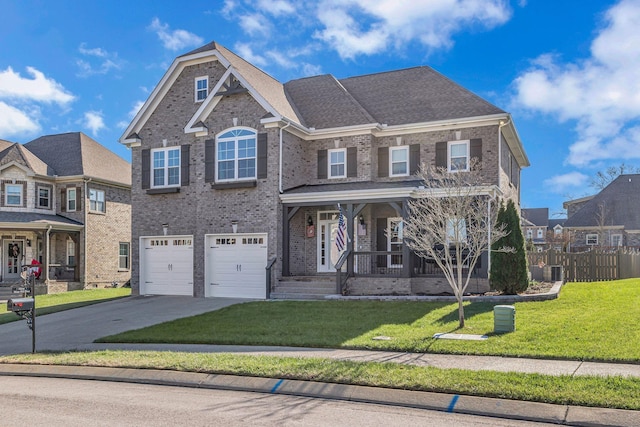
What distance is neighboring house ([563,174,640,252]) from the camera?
42906 mm

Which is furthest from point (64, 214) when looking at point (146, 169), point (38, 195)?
point (146, 169)

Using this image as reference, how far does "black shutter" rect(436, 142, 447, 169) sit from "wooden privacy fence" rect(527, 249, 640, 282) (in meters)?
6.27

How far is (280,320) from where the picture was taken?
567 inches

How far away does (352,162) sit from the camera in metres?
21.8

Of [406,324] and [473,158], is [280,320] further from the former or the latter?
[473,158]

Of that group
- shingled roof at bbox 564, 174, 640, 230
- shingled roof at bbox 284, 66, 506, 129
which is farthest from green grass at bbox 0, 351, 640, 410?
shingled roof at bbox 564, 174, 640, 230

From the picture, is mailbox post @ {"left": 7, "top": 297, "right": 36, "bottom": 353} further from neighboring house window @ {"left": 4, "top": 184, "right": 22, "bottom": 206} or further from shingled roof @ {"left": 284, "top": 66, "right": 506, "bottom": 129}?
neighboring house window @ {"left": 4, "top": 184, "right": 22, "bottom": 206}

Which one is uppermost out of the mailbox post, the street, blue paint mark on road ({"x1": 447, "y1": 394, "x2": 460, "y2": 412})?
the mailbox post

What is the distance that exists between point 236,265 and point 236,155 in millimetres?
4141

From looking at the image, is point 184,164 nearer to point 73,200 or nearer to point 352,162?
point 352,162

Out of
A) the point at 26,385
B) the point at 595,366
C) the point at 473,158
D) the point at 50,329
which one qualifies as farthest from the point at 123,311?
the point at 595,366

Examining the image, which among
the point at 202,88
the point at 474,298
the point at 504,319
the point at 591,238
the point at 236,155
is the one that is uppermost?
the point at 202,88

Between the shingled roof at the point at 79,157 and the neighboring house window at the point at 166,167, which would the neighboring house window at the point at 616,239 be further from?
the shingled roof at the point at 79,157

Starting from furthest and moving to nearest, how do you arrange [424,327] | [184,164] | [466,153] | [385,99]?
[385,99] → [184,164] → [466,153] → [424,327]
